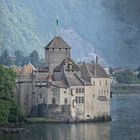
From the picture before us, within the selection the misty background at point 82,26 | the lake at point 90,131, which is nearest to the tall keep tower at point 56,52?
the lake at point 90,131

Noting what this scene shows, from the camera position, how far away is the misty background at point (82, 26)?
5576 inches

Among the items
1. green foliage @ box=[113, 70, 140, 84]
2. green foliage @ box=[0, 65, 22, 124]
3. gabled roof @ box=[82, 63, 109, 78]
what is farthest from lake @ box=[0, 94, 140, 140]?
green foliage @ box=[113, 70, 140, 84]

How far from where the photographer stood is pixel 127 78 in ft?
306

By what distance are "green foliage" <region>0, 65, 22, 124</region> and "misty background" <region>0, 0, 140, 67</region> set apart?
83.6 meters

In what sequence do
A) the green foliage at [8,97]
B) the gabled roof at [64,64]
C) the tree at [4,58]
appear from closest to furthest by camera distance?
the green foliage at [8,97] < the gabled roof at [64,64] < the tree at [4,58]

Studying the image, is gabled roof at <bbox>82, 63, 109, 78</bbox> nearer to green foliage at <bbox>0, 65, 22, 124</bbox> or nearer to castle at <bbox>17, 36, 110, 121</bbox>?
castle at <bbox>17, 36, 110, 121</bbox>

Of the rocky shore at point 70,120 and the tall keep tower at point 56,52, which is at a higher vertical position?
the tall keep tower at point 56,52

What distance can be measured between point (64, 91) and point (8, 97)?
3.18 m

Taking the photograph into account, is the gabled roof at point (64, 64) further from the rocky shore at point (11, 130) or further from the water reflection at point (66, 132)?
the rocky shore at point (11, 130)

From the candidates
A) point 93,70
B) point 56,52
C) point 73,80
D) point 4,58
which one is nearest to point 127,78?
point 4,58

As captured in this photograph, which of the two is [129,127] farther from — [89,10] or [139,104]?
[89,10]

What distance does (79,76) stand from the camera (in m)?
53.0


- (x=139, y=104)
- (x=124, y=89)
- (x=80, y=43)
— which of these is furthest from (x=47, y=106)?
(x=80, y=43)

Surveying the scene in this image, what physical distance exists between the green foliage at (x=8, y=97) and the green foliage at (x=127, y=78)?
4113 cm
